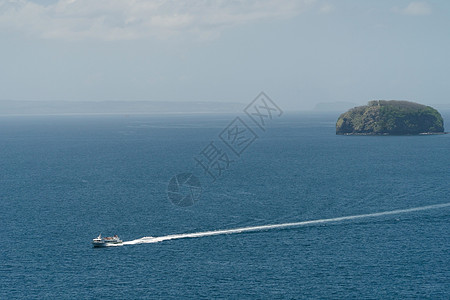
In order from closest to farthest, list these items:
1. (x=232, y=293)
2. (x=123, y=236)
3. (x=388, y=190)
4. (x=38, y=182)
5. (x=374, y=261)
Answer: (x=232, y=293) < (x=374, y=261) < (x=123, y=236) < (x=388, y=190) < (x=38, y=182)

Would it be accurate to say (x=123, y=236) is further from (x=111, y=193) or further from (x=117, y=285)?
(x=111, y=193)

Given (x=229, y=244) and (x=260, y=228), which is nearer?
(x=229, y=244)

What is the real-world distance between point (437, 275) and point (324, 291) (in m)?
20.6

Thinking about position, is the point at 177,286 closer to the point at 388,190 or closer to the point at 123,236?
the point at 123,236

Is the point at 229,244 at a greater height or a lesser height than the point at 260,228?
lesser

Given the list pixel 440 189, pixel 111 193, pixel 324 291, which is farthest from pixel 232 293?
pixel 440 189

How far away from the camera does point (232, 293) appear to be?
79.7 m

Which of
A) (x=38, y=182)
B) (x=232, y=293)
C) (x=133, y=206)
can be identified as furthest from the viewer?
(x=38, y=182)

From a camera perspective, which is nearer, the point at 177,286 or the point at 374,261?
the point at 177,286

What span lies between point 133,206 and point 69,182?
48.8 meters

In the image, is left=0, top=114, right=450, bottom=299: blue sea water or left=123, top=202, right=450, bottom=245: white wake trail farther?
left=123, top=202, right=450, bottom=245: white wake trail

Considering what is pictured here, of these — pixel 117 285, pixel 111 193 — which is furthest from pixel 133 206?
pixel 117 285

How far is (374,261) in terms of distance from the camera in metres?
92.2

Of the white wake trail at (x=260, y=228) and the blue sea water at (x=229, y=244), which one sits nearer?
the blue sea water at (x=229, y=244)
